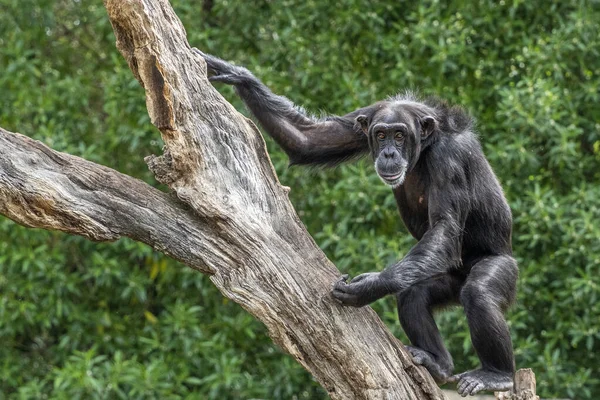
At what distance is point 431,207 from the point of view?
6934mm

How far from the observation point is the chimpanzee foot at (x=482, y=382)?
266 inches

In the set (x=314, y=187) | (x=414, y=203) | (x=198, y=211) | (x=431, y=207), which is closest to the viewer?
(x=198, y=211)

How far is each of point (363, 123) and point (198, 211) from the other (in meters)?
1.85

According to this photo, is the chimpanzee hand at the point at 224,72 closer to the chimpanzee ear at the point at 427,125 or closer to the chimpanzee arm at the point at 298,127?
the chimpanzee arm at the point at 298,127

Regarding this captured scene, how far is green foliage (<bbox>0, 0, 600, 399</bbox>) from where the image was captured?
10.6 m

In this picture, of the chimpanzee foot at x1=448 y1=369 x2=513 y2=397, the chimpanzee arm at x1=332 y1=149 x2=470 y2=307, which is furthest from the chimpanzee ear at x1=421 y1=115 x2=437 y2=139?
the chimpanzee foot at x1=448 y1=369 x2=513 y2=397

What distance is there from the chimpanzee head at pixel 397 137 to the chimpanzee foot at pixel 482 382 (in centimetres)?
151

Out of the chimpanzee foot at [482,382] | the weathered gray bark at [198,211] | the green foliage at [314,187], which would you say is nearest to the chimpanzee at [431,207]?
the chimpanzee foot at [482,382]

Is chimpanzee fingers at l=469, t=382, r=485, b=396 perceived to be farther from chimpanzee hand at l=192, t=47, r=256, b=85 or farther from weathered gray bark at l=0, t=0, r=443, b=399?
chimpanzee hand at l=192, t=47, r=256, b=85

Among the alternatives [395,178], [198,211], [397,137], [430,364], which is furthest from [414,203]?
[198,211]

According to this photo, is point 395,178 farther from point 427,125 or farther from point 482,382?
point 482,382

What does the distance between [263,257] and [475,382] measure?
1854 mm

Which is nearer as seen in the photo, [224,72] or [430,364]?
[430,364]

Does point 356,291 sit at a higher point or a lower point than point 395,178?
lower
